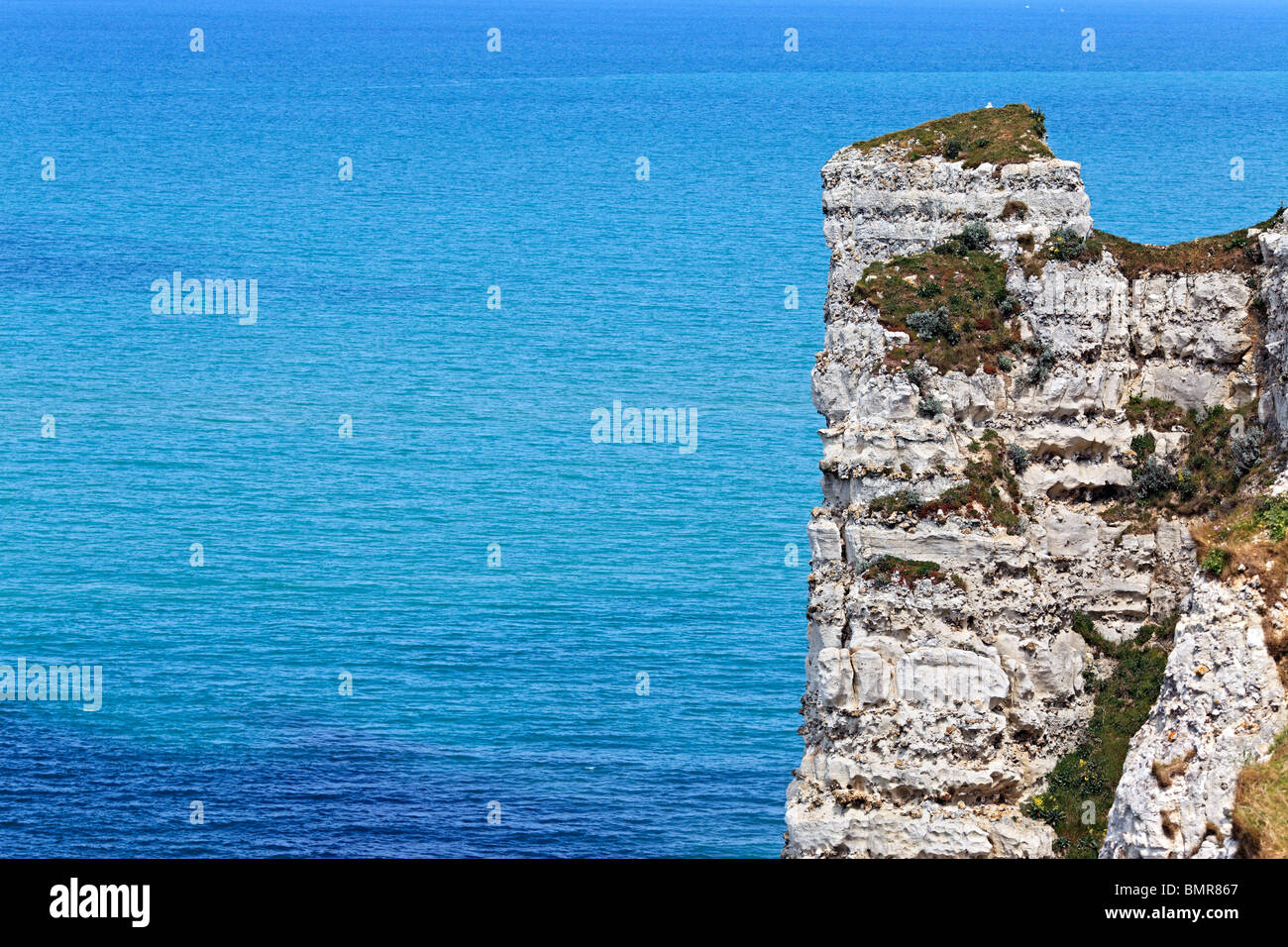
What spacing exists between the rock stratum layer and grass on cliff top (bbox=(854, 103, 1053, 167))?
57cm

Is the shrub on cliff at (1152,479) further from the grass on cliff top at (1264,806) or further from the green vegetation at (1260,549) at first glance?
the grass on cliff top at (1264,806)

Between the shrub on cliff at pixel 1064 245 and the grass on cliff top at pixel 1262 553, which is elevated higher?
the shrub on cliff at pixel 1064 245

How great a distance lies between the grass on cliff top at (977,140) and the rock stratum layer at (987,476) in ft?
1.88

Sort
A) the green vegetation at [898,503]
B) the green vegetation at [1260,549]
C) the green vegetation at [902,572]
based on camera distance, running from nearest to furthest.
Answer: the green vegetation at [1260,549]
the green vegetation at [902,572]
the green vegetation at [898,503]

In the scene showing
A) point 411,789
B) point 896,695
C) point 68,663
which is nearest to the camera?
point 896,695

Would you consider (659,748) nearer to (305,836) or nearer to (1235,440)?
(305,836)

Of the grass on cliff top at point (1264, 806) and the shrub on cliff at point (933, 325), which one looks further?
the shrub on cliff at point (933, 325)

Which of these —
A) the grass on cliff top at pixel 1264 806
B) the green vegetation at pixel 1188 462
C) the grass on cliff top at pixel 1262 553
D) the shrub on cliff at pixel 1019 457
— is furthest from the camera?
the shrub on cliff at pixel 1019 457

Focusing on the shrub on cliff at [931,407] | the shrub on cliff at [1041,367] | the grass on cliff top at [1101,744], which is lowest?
the grass on cliff top at [1101,744]

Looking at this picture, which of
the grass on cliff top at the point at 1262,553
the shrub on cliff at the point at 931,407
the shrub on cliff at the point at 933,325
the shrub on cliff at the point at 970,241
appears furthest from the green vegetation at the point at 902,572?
the grass on cliff top at the point at 1262,553

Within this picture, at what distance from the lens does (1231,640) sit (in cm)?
5262

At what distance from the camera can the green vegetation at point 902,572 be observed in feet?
247
